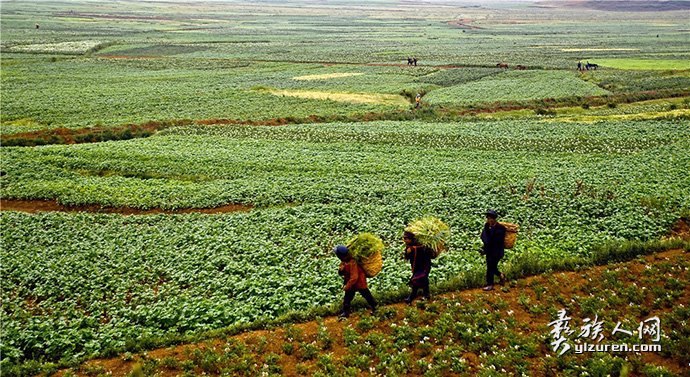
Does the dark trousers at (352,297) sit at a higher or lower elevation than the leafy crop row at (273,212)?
higher

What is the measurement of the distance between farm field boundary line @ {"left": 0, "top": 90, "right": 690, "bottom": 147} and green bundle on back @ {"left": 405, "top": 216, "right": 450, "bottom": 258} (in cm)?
3735

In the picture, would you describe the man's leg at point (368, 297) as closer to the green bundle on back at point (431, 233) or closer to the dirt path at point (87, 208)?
the green bundle on back at point (431, 233)

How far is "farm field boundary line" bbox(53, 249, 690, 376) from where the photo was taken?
44.1ft

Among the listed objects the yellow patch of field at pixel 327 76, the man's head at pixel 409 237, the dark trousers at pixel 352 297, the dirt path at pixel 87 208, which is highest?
the yellow patch of field at pixel 327 76

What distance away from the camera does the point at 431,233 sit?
45.7 ft

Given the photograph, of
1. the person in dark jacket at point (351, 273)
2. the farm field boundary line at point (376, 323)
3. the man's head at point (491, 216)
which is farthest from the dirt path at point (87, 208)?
the man's head at point (491, 216)

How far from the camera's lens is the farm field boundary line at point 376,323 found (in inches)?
529

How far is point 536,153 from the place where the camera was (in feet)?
116

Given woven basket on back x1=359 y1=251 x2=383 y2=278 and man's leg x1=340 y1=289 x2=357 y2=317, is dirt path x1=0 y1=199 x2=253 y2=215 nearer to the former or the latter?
man's leg x1=340 y1=289 x2=357 y2=317

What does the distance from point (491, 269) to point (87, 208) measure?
23.3m

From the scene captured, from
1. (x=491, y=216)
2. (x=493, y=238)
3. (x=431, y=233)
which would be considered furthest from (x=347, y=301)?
(x=491, y=216)

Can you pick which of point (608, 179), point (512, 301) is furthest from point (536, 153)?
point (512, 301)

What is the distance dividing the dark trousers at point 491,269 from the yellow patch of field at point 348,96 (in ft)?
153

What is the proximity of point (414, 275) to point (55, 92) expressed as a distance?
66575 mm
